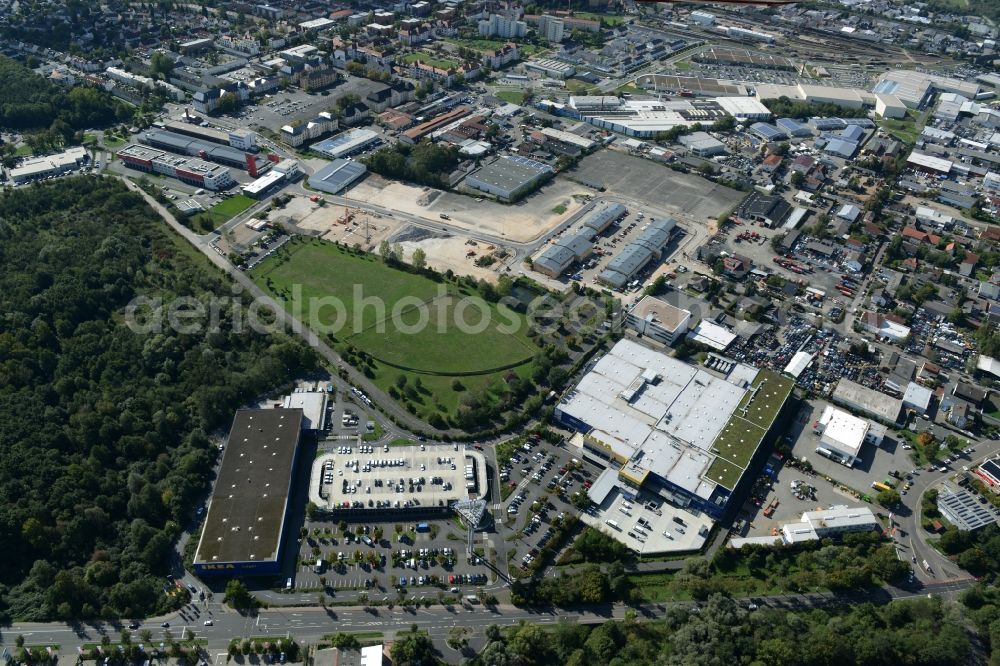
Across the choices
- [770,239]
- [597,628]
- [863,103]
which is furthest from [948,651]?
[863,103]

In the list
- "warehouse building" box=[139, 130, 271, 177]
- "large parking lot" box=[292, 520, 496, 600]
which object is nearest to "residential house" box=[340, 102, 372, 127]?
"warehouse building" box=[139, 130, 271, 177]

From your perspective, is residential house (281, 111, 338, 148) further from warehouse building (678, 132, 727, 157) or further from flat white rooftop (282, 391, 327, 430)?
warehouse building (678, 132, 727, 157)

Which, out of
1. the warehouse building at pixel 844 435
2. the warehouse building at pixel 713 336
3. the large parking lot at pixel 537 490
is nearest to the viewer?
the large parking lot at pixel 537 490

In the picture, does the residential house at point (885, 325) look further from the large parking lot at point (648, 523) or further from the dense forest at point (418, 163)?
the dense forest at point (418, 163)

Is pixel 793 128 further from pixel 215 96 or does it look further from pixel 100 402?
pixel 100 402

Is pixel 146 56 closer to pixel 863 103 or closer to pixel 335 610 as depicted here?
pixel 335 610

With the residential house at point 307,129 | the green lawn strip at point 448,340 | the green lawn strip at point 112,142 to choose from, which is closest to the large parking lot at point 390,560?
the green lawn strip at point 448,340
